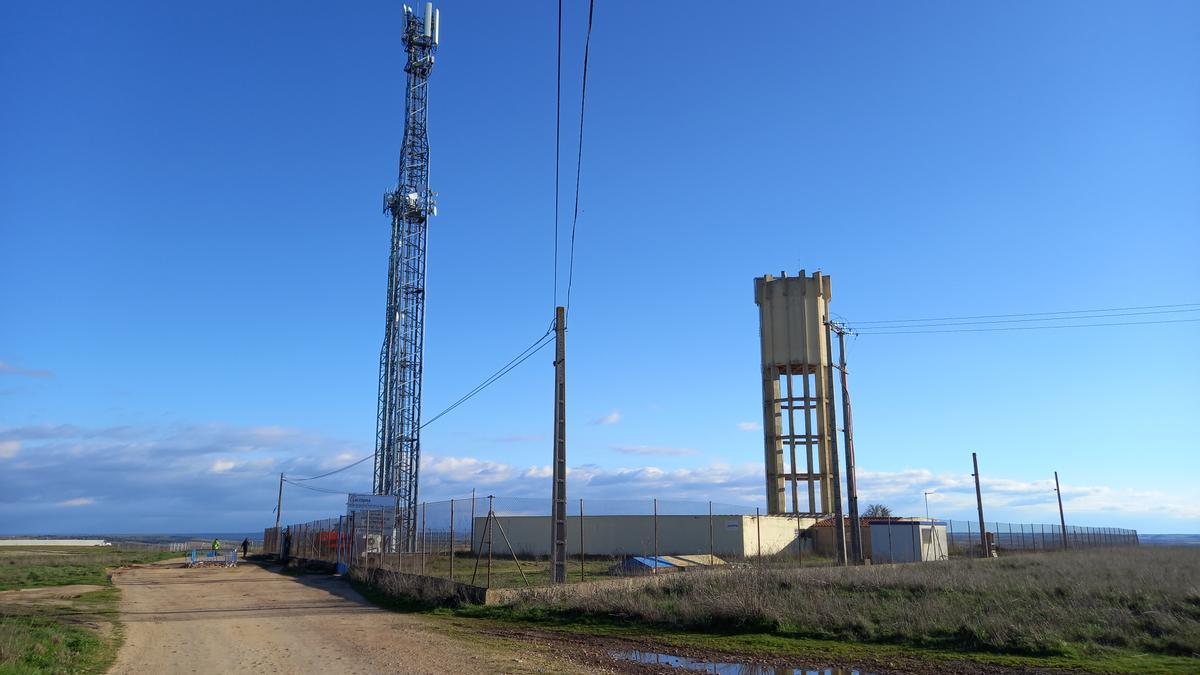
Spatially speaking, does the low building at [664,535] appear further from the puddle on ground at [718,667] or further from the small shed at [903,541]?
the puddle on ground at [718,667]

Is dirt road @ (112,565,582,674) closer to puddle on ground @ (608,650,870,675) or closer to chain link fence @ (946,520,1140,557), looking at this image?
puddle on ground @ (608,650,870,675)

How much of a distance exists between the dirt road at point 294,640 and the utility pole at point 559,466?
3.82 meters

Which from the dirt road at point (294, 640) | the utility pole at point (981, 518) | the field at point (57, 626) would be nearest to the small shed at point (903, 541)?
the utility pole at point (981, 518)

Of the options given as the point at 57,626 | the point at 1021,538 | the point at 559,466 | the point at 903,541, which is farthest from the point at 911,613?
the point at 1021,538

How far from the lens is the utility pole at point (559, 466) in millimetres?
21516

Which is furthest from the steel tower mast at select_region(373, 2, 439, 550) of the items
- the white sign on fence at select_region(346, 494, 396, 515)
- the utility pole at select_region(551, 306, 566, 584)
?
the utility pole at select_region(551, 306, 566, 584)

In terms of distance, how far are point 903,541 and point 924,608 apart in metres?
28.0

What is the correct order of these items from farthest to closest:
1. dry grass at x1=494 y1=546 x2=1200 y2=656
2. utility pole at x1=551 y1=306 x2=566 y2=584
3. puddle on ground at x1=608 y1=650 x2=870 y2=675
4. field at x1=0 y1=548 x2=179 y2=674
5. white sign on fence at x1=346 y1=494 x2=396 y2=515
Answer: white sign on fence at x1=346 y1=494 x2=396 y2=515 → utility pole at x1=551 y1=306 x2=566 y2=584 → dry grass at x1=494 y1=546 x2=1200 y2=656 → puddle on ground at x1=608 y1=650 x2=870 y2=675 → field at x1=0 y1=548 x2=179 y2=674

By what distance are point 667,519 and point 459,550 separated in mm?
11238

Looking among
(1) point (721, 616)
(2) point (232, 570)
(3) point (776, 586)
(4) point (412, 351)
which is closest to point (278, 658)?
(1) point (721, 616)

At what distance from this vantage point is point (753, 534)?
140 ft

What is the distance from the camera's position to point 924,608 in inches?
660

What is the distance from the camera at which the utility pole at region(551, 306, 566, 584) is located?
70.6 feet

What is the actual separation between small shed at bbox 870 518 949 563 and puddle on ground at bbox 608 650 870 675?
1201 inches
